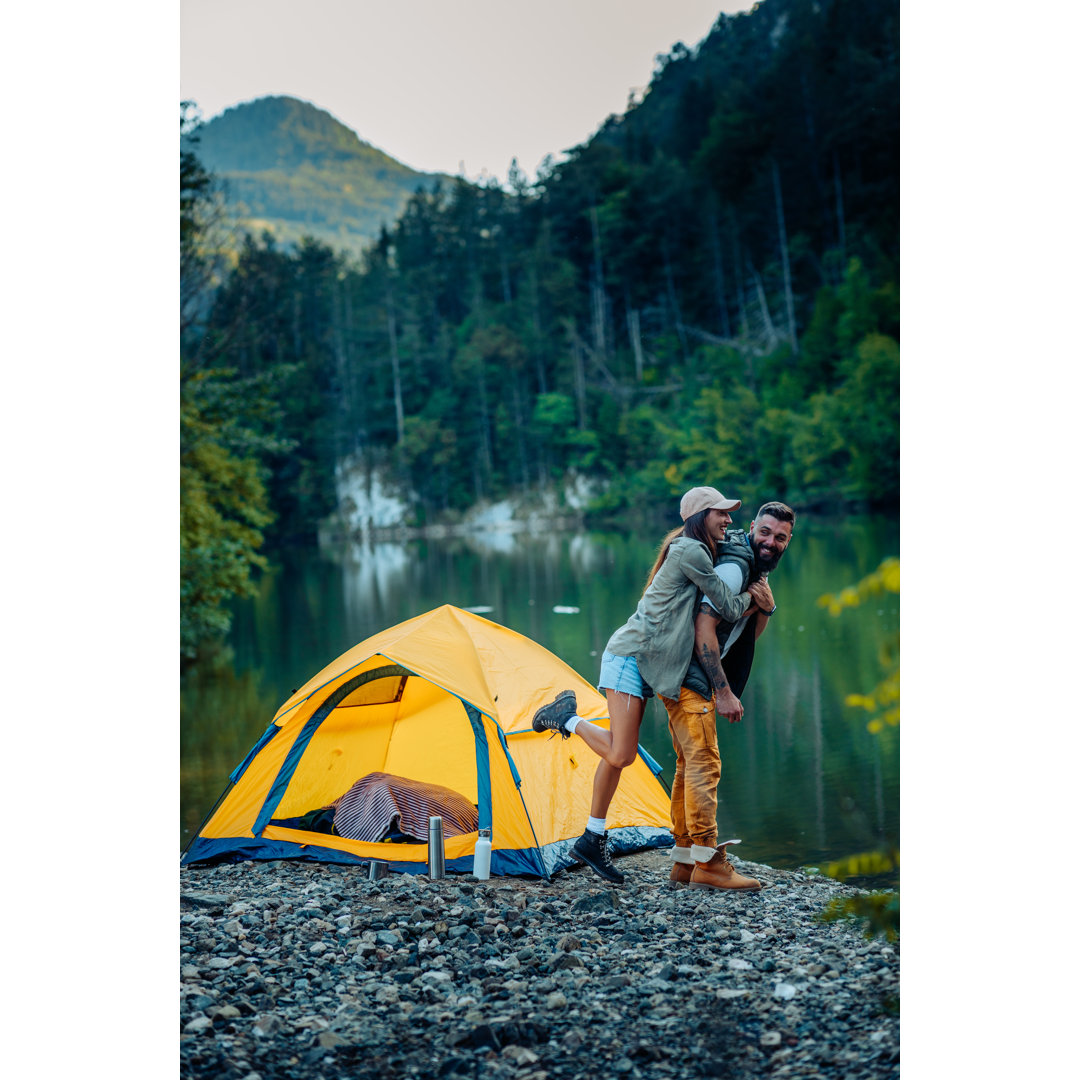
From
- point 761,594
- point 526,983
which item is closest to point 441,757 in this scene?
point 761,594

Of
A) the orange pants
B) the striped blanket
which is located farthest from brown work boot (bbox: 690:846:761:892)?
the striped blanket

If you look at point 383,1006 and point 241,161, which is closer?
point 383,1006

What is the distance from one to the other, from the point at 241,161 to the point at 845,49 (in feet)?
237

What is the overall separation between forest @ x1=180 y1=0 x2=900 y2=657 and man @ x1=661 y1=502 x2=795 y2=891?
26999 mm

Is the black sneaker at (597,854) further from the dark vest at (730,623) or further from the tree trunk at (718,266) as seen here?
the tree trunk at (718,266)

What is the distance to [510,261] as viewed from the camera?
187 feet

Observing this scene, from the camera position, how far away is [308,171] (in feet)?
334

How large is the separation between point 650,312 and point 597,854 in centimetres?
4904

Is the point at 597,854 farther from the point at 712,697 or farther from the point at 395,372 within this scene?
the point at 395,372

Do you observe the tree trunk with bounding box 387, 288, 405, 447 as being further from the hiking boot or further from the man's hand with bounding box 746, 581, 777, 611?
the man's hand with bounding box 746, 581, 777, 611
